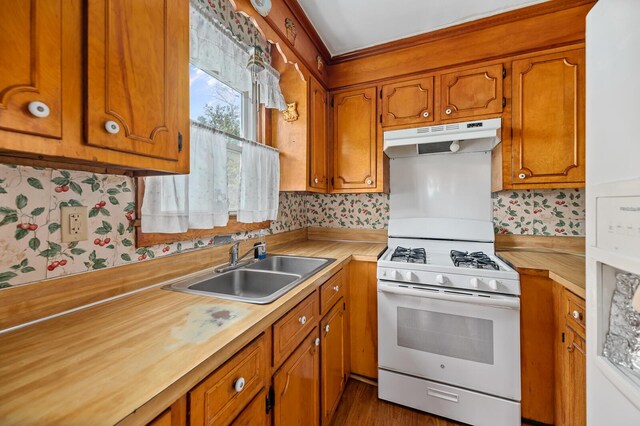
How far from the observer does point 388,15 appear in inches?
68.3

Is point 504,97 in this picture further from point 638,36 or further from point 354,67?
point 638,36

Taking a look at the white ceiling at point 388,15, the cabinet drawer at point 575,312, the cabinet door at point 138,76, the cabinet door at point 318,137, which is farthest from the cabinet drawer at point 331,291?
the white ceiling at point 388,15

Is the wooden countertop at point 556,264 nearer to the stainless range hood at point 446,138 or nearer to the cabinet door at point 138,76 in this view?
→ the stainless range hood at point 446,138

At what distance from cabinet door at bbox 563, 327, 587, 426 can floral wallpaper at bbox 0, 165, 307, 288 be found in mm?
2013

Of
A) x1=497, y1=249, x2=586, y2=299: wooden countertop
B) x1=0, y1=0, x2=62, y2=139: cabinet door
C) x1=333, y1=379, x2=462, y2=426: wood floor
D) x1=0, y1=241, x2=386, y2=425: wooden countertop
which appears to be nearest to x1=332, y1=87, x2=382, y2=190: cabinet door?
x1=497, y1=249, x2=586, y2=299: wooden countertop

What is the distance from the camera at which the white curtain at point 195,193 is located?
1.14m

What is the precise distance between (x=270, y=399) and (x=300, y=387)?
257 mm

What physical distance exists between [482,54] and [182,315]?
7.71 ft

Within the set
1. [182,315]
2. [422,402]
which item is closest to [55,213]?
[182,315]

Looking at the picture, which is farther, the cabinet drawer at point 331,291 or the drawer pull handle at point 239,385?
the cabinet drawer at point 331,291

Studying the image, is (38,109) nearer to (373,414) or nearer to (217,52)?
(217,52)

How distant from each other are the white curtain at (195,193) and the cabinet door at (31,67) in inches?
23.2

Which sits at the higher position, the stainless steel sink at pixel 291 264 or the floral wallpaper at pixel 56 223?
the floral wallpaper at pixel 56 223

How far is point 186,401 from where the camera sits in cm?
58
